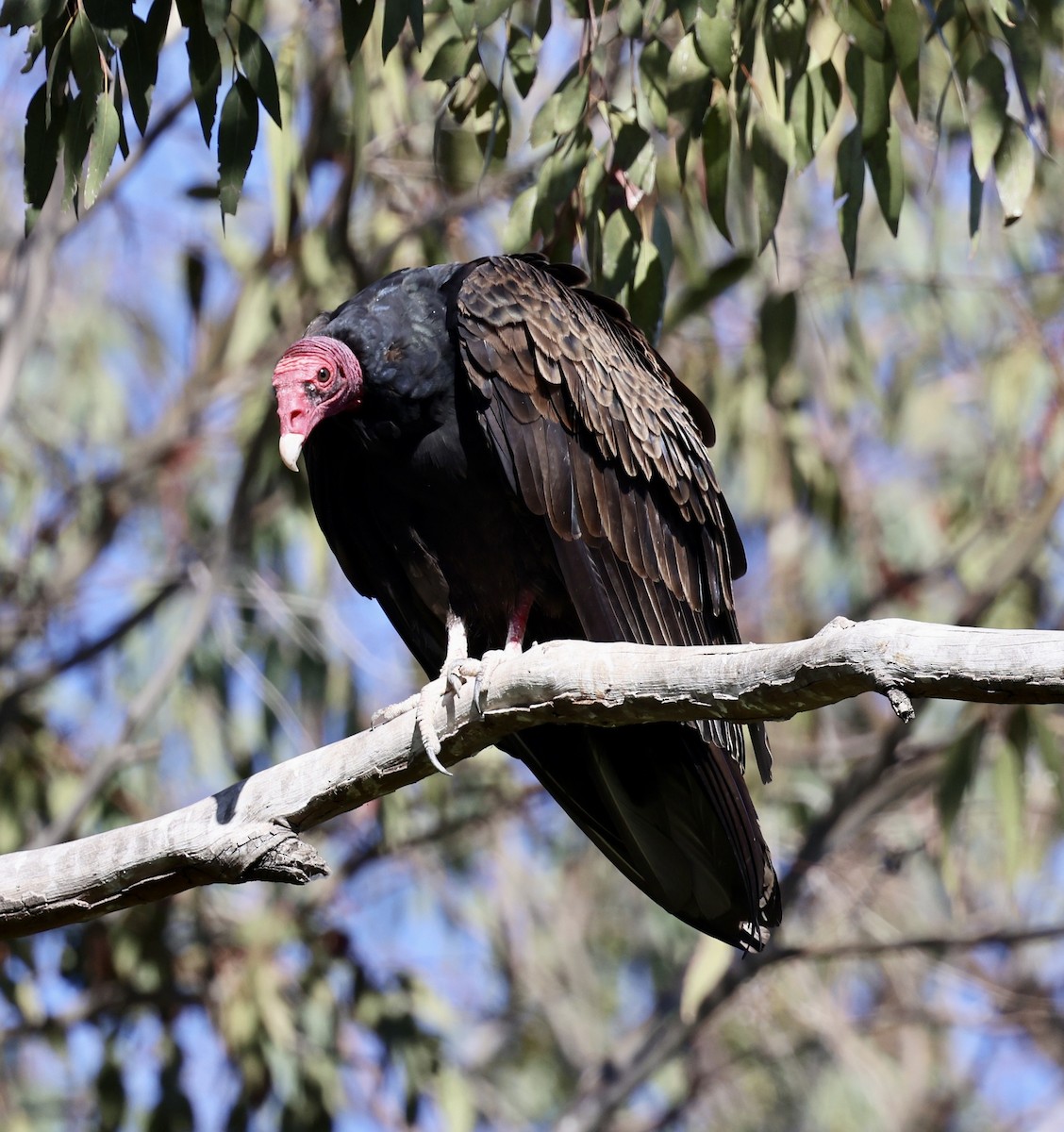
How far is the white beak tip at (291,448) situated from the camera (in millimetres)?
3303

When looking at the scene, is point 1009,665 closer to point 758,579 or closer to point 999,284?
point 999,284

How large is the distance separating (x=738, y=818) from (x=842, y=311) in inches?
156

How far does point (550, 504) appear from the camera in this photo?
3.37 metres

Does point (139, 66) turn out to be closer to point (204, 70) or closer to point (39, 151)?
point (204, 70)

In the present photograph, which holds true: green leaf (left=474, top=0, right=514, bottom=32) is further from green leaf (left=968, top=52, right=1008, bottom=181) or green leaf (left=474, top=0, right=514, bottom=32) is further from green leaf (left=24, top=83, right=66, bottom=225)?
green leaf (left=968, top=52, right=1008, bottom=181)

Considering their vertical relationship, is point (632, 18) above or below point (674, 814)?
above

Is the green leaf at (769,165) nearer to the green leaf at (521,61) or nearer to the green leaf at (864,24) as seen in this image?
the green leaf at (864,24)

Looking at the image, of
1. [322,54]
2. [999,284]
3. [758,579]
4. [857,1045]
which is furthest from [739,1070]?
[322,54]

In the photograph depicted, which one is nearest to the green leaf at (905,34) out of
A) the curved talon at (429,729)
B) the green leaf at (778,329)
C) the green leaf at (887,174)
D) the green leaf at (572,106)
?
the green leaf at (887,174)

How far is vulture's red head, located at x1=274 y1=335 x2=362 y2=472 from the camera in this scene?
3.35m

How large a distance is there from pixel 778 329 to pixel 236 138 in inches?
98.4

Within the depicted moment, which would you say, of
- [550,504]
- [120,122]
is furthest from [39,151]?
[550,504]

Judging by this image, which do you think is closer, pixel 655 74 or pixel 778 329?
pixel 655 74

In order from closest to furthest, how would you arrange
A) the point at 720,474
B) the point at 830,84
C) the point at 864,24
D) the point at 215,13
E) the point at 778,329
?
the point at 215,13 < the point at 864,24 < the point at 830,84 < the point at 778,329 < the point at 720,474
